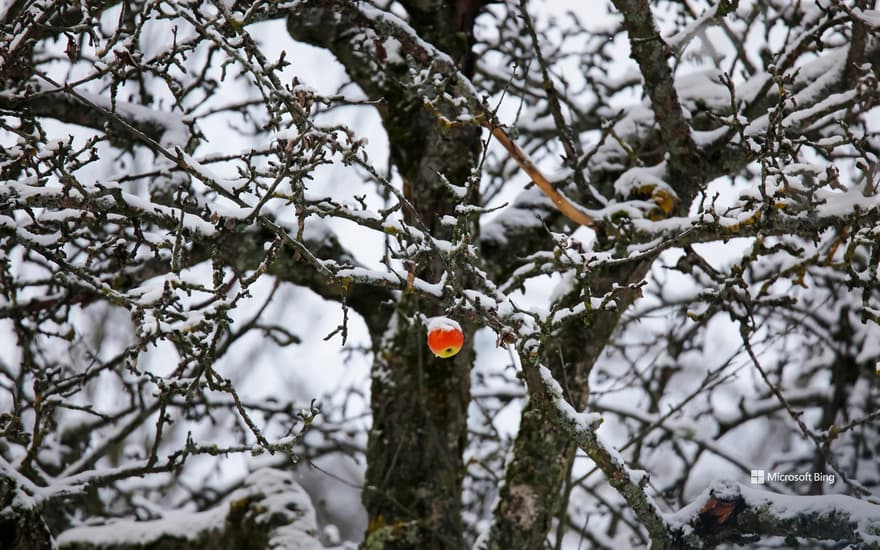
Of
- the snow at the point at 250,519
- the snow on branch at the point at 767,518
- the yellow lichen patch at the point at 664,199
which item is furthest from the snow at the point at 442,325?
the snow at the point at 250,519

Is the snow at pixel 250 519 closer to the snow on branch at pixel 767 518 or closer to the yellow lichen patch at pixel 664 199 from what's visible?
the snow on branch at pixel 767 518

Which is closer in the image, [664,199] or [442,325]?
[442,325]

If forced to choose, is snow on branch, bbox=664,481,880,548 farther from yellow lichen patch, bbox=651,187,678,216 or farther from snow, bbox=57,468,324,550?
snow, bbox=57,468,324,550

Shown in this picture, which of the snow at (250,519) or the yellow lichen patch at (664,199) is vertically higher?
A: the yellow lichen patch at (664,199)

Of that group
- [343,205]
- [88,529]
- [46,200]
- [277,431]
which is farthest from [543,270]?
[277,431]

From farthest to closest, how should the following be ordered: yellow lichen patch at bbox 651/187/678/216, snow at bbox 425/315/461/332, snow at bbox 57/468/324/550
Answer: snow at bbox 57/468/324/550, yellow lichen patch at bbox 651/187/678/216, snow at bbox 425/315/461/332

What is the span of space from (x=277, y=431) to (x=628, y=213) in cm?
394

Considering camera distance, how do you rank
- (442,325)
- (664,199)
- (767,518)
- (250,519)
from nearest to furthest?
(442,325)
(767,518)
(664,199)
(250,519)

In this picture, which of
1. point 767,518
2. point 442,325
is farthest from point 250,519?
point 767,518

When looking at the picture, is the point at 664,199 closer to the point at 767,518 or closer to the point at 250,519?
the point at 767,518

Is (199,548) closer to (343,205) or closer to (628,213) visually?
(343,205)

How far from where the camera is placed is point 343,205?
103 inches

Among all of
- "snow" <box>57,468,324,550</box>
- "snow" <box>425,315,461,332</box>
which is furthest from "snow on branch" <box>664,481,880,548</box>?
"snow" <box>57,468,324,550</box>

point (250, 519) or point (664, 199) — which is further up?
point (664, 199)
